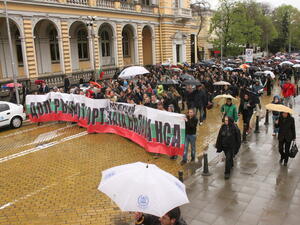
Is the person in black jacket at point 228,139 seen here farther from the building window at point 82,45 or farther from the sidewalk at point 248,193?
the building window at point 82,45

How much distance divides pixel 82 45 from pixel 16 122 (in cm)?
1915

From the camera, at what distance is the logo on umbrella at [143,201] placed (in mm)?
3734

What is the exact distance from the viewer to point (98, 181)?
8.46 meters

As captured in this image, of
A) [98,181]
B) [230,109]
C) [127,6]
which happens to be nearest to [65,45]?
[127,6]

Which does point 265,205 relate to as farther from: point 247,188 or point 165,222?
point 165,222

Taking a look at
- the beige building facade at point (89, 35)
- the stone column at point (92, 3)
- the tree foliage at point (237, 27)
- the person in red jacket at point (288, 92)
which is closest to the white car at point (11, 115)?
the beige building facade at point (89, 35)

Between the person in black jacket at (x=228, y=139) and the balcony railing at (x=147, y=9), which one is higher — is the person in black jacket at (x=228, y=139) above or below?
Answer: below

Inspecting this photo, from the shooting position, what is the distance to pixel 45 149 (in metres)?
11.4

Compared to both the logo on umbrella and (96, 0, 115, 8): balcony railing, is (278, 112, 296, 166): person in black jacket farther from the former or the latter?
(96, 0, 115, 8): balcony railing

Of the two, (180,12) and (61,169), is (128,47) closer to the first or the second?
(180,12)

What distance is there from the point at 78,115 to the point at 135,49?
21.2 meters

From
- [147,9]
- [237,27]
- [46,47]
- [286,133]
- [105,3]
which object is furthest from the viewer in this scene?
[237,27]

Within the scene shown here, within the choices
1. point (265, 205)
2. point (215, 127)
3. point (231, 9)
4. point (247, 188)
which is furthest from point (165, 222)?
point (231, 9)

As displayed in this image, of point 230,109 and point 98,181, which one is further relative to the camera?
point 230,109
